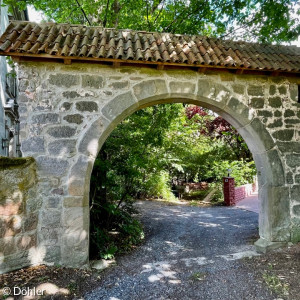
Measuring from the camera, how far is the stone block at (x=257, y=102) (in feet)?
12.6

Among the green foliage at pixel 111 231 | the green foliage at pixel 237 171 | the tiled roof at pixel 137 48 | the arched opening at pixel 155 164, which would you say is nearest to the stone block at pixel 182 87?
the tiled roof at pixel 137 48

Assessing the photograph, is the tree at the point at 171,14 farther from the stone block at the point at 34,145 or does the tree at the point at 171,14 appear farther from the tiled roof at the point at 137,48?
the stone block at the point at 34,145

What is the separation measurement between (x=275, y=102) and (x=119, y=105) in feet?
8.64

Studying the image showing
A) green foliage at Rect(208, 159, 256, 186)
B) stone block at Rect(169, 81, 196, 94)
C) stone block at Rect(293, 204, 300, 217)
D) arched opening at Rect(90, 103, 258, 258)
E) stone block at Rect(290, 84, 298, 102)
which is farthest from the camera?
green foliage at Rect(208, 159, 256, 186)

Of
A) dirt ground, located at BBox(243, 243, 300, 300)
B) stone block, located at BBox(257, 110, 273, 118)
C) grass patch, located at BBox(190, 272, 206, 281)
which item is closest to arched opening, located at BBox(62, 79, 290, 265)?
stone block, located at BBox(257, 110, 273, 118)

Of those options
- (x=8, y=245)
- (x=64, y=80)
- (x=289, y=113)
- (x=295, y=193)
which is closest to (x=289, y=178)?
(x=295, y=193)

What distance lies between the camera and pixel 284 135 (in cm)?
390

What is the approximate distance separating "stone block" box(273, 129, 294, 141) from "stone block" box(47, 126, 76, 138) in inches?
129

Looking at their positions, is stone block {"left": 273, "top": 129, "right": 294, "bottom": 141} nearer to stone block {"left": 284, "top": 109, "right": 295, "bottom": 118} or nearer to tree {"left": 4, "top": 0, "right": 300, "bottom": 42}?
stone block {"left": 284, "top": 109, "right": 295, "bottom": 118}

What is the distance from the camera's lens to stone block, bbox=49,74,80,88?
133 inches

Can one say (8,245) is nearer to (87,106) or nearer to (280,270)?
(87,106)

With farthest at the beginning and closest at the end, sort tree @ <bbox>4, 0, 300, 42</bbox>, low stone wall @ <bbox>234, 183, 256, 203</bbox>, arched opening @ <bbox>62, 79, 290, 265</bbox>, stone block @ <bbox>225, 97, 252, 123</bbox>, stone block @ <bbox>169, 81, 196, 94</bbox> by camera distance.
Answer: low stone wall @ <bbox>234, 183, 256, 203</bbox>, tree @ <bbox>4, 0, 300, 42</bbox>, stone block @ <bbox>225, 97, 252, 123</bbox>, stone block @ <bbox>169, 81, 196, 94</bbox>, arched opening @ <bbox>62, 79, 290, 265</bbox>

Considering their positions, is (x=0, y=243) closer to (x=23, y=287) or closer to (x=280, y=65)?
(x=23, y=287)

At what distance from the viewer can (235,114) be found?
12.5 feet
